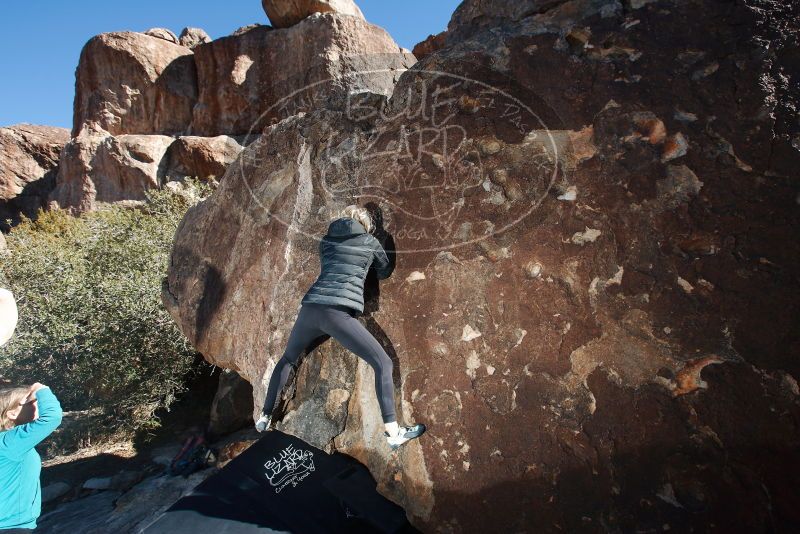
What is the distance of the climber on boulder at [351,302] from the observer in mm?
2352

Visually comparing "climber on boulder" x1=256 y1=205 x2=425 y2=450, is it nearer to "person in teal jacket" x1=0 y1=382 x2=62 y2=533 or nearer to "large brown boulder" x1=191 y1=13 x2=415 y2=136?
"person in teal jacket" x1=0 y1=382 x2=62 y2=533

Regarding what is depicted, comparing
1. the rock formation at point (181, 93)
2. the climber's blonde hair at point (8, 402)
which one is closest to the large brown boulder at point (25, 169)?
the rock formation at point (181, 93)

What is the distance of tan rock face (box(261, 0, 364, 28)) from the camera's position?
40.4 feet

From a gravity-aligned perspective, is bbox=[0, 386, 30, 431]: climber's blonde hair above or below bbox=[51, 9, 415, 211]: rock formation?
below

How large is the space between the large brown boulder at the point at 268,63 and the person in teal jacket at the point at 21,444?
940 cm

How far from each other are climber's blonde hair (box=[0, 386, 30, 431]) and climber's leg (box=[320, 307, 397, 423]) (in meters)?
1.49

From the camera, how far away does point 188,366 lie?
7047 mm

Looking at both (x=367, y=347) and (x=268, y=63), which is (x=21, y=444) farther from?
(x=268, y=63)

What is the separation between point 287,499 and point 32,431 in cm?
128

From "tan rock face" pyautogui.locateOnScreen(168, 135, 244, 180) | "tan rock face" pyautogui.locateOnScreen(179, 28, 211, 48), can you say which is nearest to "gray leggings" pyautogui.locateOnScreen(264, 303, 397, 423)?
"tan rock face" pyautogui.locateOnScreen(168, 135, 244, 180)

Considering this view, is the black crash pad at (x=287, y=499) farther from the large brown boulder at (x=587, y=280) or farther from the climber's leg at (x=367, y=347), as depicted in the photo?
the climber's leg at (x=367, y=347)

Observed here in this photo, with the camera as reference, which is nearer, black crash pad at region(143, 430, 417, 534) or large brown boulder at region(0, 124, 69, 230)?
black crash pad at region(143, 430, 417, 534)

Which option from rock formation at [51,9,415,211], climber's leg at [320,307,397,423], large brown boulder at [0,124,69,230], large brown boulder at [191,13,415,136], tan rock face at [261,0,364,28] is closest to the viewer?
climber's leg at [320,307,397,423]

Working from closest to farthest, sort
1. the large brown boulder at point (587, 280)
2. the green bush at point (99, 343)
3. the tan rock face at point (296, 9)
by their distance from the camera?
the large brown boulder at point (587, 280) < the green bush at point (99, 343) < the tan rock face at point (296, 9)
